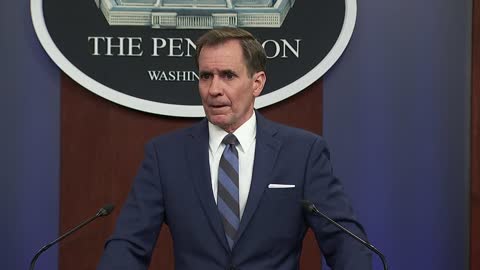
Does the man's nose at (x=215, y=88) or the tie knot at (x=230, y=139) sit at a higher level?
the man's nose at (x=215, y=88)

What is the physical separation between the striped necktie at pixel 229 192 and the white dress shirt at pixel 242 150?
20mm

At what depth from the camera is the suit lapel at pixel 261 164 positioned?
199 cm

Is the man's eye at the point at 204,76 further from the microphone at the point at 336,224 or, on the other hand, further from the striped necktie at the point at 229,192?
the microphone at the point at 336,224

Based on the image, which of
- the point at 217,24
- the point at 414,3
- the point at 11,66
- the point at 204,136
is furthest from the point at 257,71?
the point at 11,66

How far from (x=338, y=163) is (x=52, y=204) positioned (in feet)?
3.70

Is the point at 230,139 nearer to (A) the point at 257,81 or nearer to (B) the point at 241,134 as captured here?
(B) the point at 241,134

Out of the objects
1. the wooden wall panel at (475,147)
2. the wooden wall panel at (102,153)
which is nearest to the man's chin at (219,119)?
the wooden wall panel at (102,153)

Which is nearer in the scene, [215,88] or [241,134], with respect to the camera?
[215,88]

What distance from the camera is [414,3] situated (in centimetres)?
288

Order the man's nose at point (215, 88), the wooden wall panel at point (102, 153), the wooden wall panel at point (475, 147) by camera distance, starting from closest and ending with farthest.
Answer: the man's nose at point (215, 88)
the wooden wall panel at point (475, 147)
the wooden wall panel at point (102, 153)

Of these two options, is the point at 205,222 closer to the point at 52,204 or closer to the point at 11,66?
the point at 52,204

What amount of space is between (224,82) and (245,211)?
1.15 ft

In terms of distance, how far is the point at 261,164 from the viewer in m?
2.04

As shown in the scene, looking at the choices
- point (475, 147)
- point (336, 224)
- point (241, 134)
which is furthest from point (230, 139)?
point (475, 147)
